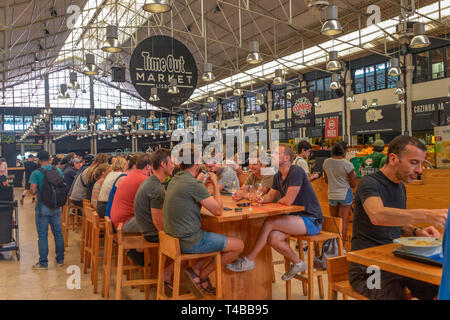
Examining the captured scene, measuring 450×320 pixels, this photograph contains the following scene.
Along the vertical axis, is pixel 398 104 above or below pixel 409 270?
above

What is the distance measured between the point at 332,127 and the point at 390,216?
1680cm

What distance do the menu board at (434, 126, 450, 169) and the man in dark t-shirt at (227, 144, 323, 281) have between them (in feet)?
5.81

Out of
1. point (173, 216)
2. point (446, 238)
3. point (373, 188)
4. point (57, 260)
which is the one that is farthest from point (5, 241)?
point (446, 238)

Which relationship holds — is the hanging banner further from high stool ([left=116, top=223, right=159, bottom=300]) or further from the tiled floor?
high stool ([left=116, top=223, right=159, bottom=300])

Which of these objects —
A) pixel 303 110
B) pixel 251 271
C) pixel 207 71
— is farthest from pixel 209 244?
pixel 303 110

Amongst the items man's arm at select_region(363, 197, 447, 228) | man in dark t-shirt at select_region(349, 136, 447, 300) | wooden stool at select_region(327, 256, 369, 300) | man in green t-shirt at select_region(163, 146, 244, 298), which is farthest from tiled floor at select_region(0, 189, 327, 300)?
man's arm at select_region(363, 197, 447, 228)

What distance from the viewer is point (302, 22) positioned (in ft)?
44.9

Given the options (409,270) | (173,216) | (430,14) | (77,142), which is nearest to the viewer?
(409,270)

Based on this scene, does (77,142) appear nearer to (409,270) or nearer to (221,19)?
(221,19)

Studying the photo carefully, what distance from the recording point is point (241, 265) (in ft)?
11.0

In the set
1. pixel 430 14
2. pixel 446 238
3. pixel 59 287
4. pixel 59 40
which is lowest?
pixel 59 287

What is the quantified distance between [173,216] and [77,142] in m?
35.7

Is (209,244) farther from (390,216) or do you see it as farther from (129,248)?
(390,216)
